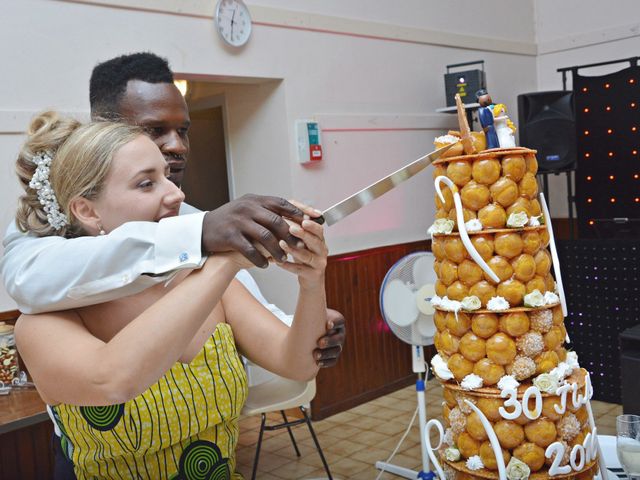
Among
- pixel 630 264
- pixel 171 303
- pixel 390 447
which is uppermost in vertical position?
pixel 171 303

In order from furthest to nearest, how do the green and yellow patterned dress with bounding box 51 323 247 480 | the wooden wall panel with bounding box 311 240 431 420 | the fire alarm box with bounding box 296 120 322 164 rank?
the wooden wall panel with bounding box 311 240 431 420, the fire alarm box with bounding box 296 120 322 164, the green and yellow patterned dress with bounding box 51 323 247 480

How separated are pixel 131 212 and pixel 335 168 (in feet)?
13.9

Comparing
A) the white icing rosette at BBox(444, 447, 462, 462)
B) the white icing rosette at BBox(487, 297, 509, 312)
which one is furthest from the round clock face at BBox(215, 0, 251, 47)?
the white icing rosette at BBox(444, 447, 462, 462)

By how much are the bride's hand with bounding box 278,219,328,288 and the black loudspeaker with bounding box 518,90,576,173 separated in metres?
4.95

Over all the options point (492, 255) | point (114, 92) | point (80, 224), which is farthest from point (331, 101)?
point (80, 224)

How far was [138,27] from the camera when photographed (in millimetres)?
4141

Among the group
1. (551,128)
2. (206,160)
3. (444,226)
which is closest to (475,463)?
(444,226)

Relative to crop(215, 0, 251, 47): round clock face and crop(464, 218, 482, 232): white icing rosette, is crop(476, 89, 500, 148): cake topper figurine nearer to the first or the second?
crop(464, 218, 482, 232): white icing rosette

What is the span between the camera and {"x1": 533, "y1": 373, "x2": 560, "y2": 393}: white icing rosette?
252 cm

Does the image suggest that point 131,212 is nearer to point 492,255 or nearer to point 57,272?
point 57,272

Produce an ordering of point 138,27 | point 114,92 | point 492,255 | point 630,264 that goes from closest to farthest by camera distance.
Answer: point 114,92, point 492,255, point 138,27, point 630,264

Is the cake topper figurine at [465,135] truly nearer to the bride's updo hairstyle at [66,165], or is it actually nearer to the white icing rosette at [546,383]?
the white icing rosette at [546,383]

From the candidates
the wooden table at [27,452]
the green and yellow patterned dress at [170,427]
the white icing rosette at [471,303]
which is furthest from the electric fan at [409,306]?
the green and yellow patterned dress at [170,427]

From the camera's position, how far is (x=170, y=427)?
4.20 feet
